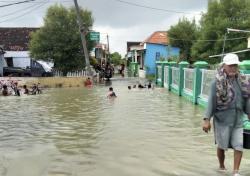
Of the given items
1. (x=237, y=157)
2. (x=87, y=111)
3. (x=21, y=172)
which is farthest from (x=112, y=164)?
(x=87, y=111)

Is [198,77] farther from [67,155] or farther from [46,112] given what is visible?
[67,155]

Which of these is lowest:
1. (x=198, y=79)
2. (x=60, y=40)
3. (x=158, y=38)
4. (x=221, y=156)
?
(x=221, y=156)

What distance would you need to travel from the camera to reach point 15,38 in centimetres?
5675

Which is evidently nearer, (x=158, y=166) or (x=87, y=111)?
(x=158, y=166)

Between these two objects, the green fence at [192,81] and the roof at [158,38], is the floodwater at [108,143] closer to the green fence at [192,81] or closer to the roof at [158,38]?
the green fence at [192,81]

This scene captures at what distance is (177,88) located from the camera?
902 inches

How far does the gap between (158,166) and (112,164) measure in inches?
29.6

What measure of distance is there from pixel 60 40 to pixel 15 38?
19.5 meters

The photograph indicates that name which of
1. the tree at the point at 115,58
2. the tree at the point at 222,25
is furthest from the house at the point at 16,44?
Answer: the tree at the point at 115,58

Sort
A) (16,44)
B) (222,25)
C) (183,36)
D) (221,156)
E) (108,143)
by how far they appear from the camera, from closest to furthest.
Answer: (221,156) → (108,143) → (222,25) → (183,36) → (16,44)

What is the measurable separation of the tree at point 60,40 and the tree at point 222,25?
9952 millimetres

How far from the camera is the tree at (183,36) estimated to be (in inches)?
2050

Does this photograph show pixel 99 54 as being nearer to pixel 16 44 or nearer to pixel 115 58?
pixel 16 44

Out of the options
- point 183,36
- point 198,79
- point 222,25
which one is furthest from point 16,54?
point 198,79
